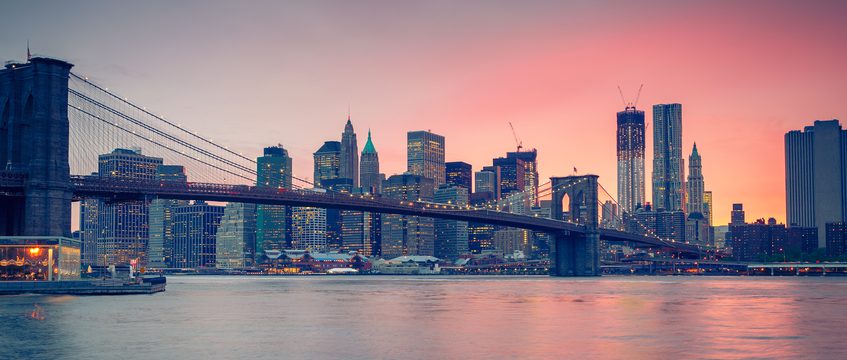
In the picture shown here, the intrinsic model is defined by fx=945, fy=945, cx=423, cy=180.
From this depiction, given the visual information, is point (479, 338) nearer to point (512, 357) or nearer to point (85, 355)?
point (512, 357)

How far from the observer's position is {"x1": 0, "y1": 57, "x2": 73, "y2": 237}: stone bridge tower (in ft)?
255

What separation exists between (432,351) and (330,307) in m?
29.7

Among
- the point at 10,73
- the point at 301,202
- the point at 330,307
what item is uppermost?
the point at 10,73

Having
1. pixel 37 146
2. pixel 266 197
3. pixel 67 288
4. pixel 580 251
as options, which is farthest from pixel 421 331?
pixel 580 251

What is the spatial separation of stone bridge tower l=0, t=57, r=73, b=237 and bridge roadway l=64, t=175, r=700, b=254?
399 centimetres

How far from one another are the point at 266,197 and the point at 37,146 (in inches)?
1120

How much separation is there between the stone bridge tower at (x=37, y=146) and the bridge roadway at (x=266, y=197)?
3.99m

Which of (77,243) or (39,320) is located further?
(77,243)

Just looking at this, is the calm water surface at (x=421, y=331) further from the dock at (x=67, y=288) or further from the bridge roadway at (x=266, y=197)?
the bridge roadway at (x=266, y=197)

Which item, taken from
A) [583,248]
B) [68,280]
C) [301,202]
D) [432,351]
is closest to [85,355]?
[432,351]

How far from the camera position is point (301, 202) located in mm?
105062

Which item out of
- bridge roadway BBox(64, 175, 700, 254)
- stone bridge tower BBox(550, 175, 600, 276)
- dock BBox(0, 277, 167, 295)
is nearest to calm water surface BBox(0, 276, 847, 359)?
dock BBox(0, 277, 167, 295)

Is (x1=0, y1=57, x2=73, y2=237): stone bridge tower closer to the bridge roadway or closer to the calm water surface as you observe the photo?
the bridge roadway

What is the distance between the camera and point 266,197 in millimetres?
101750
